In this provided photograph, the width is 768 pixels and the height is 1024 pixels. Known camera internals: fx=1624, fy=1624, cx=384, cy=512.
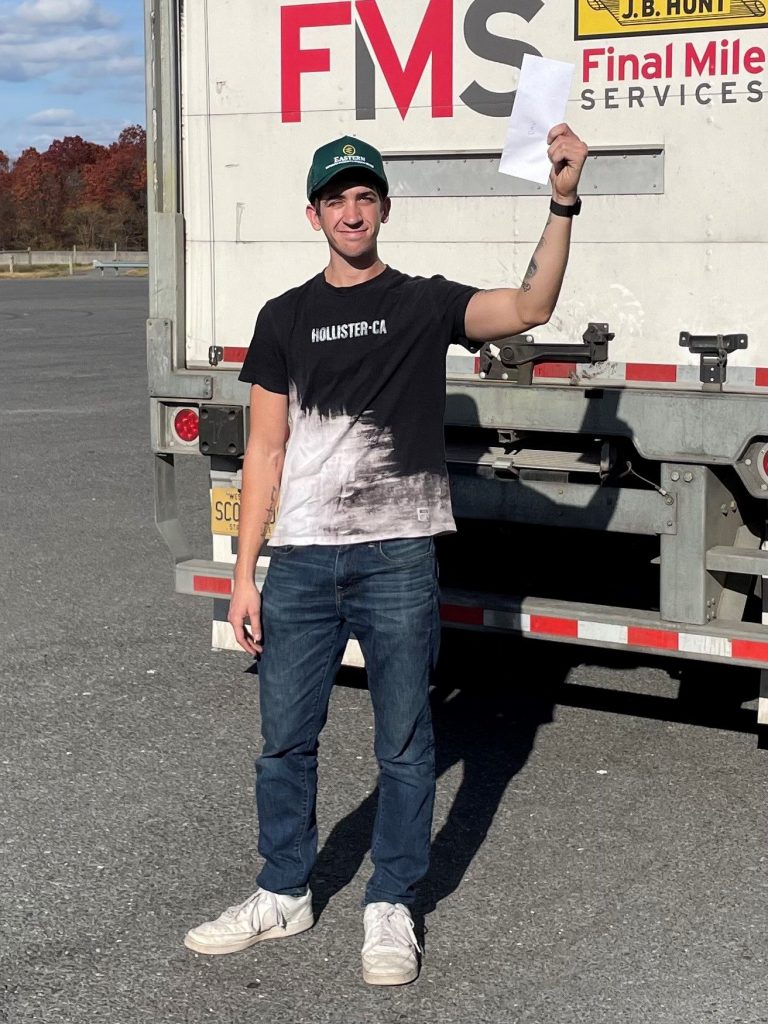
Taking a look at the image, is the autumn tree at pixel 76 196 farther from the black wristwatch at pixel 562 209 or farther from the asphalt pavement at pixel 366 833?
the black wristwatch at pixel 562 209

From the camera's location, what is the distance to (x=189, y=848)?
4.77 metres

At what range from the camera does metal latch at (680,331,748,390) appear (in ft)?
16.2

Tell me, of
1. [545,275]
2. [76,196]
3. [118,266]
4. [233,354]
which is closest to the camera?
[545,275]

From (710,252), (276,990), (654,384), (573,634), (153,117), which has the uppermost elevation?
(153,117)

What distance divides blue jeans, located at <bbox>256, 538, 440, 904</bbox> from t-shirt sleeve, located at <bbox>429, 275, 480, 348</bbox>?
0.52 metres

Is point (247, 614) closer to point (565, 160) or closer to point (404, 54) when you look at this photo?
point (565, 160)

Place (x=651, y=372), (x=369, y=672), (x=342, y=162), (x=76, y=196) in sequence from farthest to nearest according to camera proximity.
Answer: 1. (x=76, y=196)
2. (x=651, y=372)
3. (x=369, y=672)
4. (x=342, y=162)

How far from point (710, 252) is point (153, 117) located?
216 centimetres

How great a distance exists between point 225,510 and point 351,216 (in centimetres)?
244

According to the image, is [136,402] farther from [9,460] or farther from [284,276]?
[284,276]

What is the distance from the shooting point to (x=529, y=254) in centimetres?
532

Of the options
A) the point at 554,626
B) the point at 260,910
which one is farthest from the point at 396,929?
the point at 554,626

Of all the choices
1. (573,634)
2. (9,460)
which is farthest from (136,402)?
(573,634)

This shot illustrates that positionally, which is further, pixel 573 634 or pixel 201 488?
pixel 201 488
